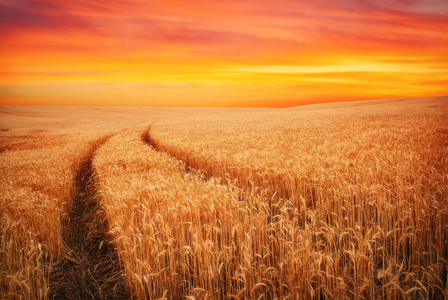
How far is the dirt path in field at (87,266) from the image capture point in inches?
138

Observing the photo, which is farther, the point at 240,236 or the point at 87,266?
the point at 87,266

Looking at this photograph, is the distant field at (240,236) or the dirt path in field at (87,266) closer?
the distant field at (240,236)

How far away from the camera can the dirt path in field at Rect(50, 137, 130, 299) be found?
11.5 feet

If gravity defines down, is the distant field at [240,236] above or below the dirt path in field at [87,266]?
above

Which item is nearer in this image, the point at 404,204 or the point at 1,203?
the point at 404,204

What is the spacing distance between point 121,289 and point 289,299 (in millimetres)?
2547

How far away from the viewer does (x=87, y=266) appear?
4.18m

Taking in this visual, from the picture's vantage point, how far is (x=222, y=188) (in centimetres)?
475

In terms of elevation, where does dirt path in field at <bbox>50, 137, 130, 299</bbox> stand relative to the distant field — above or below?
below

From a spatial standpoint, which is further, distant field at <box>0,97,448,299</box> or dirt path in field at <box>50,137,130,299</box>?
dirt path in field at <box>50,137,130,299</box>

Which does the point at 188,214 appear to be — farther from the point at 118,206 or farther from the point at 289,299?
the point at 289,299

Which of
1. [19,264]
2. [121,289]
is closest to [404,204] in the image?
[121,289]

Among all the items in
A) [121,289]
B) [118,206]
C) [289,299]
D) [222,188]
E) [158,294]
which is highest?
[222,188]

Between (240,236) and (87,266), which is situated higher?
(240,236)
